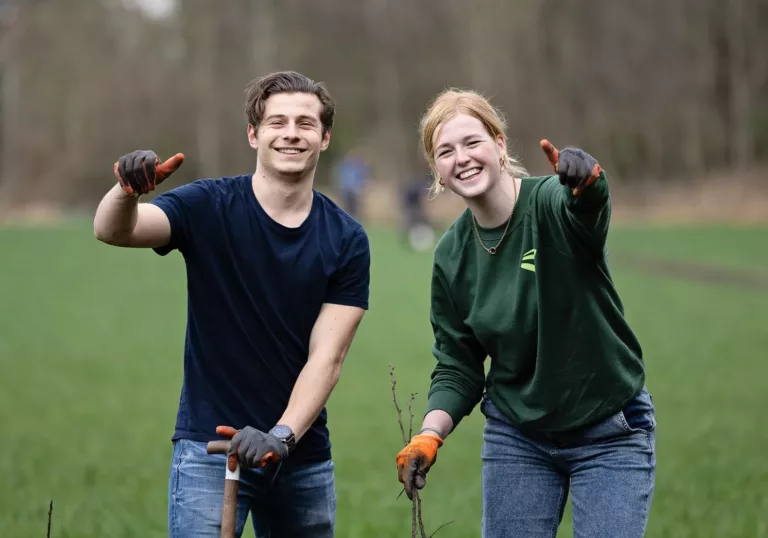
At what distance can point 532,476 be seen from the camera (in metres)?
4.02

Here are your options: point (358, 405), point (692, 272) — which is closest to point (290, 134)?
point (358, 405)

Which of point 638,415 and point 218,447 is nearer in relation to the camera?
point 218,447

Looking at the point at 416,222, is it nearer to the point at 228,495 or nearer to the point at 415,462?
the point at 415,462

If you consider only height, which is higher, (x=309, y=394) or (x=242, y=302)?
(x=242, y=302)

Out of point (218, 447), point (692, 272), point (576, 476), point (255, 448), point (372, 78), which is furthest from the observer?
point (372, 78)

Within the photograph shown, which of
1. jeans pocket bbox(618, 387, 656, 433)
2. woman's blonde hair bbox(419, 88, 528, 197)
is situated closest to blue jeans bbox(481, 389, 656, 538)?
jeans pocket bbox(618, 387, 656, 433)

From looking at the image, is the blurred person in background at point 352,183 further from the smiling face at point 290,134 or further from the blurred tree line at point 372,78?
the smiling face at point 290,134

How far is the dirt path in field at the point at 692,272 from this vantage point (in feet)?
74.9

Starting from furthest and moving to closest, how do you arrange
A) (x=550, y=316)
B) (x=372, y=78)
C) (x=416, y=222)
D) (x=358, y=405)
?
(x=372, y=78) < (x=416, y=222) < (x=358, y=405) < (x=550, y=316)

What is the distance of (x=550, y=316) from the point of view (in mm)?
3854

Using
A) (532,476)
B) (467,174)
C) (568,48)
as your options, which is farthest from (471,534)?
(568,48)

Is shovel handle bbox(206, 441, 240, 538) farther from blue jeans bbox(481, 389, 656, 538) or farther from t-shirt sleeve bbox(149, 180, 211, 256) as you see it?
blue jeans bbox(481, 389, 656, 538)

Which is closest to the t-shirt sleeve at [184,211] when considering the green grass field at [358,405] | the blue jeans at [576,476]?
the blue jeans at [576,476]

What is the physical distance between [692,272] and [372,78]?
3361cm
